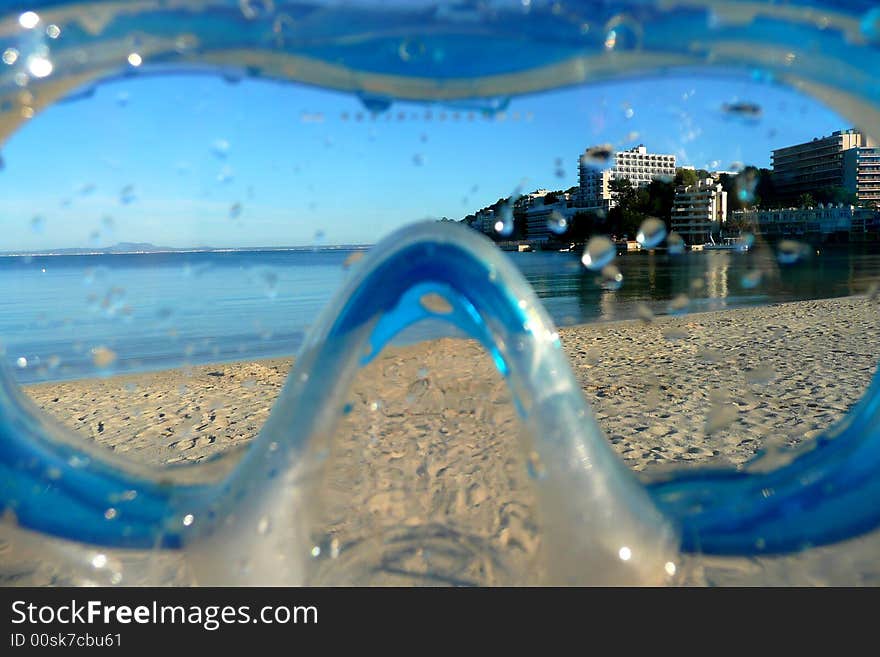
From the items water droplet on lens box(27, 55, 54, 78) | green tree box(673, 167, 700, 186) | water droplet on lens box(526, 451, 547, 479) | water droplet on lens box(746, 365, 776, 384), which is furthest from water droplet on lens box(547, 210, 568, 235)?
water droplet on lens box(746, 365, 776, 384)

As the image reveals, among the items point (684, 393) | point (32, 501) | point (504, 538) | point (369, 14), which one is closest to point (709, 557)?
point (504, 538)

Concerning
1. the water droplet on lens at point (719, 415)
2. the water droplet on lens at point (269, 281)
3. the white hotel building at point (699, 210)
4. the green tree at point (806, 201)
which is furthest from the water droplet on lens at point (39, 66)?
the water droplet on lens at point (719, 415)

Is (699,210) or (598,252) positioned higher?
(699,210)

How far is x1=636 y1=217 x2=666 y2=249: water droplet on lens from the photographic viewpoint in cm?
186

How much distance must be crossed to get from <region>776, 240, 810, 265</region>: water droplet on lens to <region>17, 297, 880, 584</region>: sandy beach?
921 mm

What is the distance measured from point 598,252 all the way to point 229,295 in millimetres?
3020

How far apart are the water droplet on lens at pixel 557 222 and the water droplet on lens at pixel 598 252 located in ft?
0.41

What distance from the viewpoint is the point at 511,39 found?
1463 millimetres

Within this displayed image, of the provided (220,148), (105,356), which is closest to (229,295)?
(105,356)

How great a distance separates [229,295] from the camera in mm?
4031

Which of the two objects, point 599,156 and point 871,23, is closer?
point 871,23

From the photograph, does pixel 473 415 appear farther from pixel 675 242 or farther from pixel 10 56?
pixel 10 56

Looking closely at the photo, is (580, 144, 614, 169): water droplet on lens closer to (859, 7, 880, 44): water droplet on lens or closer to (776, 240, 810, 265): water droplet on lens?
(859, 7, 880, 44): water droplet on lens

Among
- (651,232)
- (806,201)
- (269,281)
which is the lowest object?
(269,281)
